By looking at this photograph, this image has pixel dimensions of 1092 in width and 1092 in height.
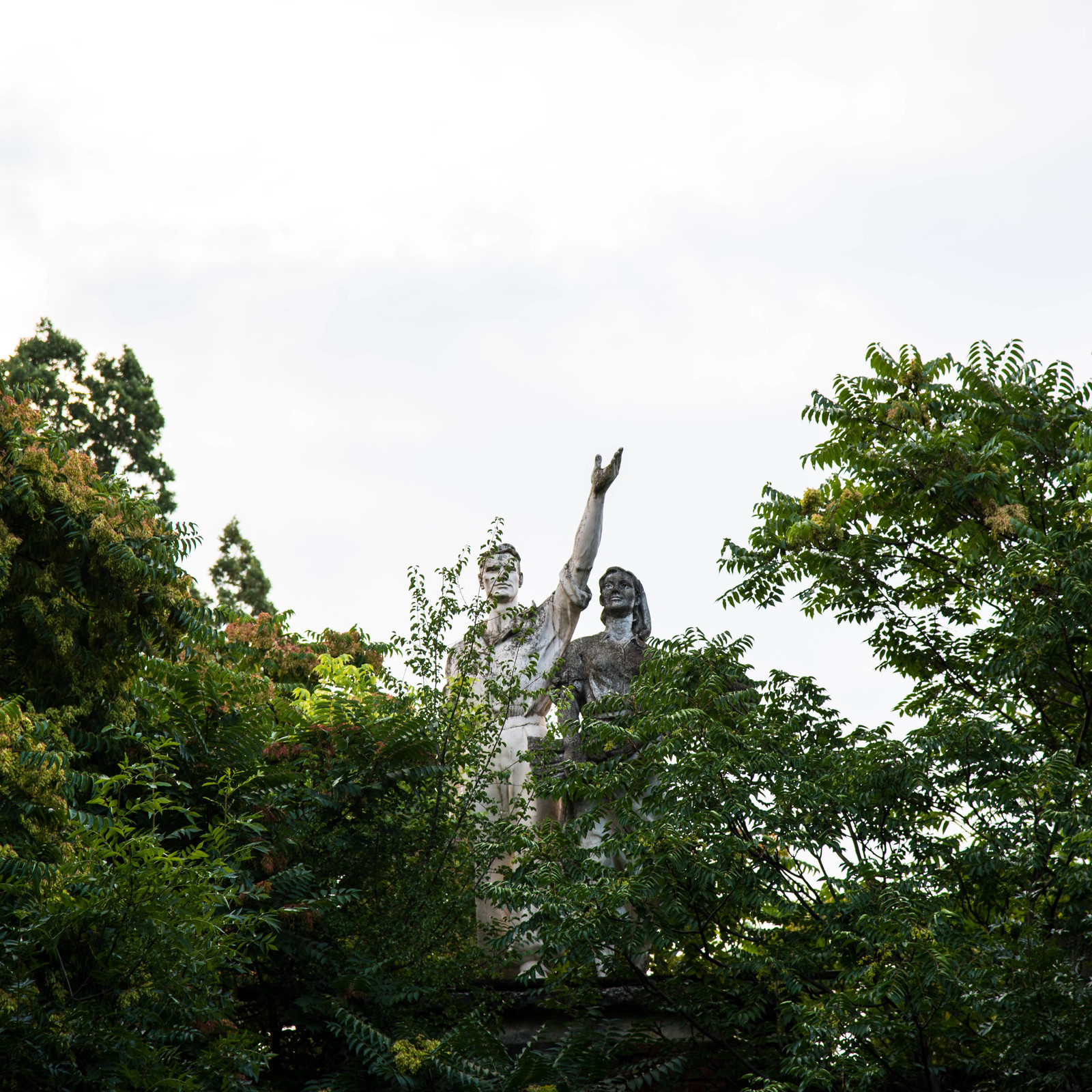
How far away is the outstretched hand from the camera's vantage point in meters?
11.6

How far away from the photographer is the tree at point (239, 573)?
80.5ft

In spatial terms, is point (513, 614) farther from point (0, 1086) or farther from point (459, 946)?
point (0, 1086)

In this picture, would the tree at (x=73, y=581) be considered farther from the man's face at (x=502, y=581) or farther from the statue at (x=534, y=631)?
the man's face at (x=502, y=581)

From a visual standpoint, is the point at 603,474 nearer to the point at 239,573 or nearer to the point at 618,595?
the point at 618,595

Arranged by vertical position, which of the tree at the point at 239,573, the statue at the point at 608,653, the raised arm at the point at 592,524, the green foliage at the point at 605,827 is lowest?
the green foliage at the point at 605,827

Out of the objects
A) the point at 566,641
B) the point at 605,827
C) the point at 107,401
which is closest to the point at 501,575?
the point at 566,641

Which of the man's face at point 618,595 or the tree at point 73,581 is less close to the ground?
the man's face at point 618,595

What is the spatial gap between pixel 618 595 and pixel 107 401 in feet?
45.7

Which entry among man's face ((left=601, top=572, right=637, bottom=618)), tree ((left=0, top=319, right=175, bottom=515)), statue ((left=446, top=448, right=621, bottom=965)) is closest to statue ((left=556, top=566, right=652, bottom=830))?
man's face ((left=601, top=572, right=637, bottom=618))

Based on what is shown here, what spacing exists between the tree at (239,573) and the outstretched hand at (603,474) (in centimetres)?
1401

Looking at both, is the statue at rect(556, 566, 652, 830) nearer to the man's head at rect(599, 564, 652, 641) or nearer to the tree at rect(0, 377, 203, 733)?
the man's head at rect(599, 564, 652, 641)

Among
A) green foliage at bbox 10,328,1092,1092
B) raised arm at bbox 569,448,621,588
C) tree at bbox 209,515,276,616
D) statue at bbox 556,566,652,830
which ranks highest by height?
tree at bbox 209,515,276,616

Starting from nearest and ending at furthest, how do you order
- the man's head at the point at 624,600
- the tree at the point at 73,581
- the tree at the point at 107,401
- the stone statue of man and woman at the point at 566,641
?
the tree at the point at 73,581 → the stone statue of man and woman at the point at 566,641 → the man's head at the point at 624,600 → the tree at the point at 107,401

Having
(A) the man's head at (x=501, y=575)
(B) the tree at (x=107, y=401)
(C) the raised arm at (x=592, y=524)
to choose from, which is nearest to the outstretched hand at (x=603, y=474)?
(C) the raised arm at (x=592, y=524)
